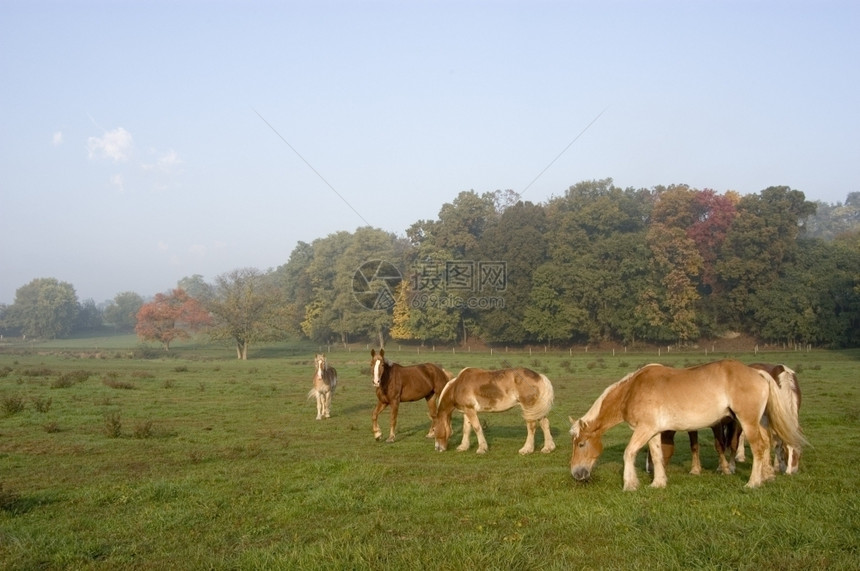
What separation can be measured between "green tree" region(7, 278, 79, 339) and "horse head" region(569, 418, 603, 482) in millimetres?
110680

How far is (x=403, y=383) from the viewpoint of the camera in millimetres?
16000

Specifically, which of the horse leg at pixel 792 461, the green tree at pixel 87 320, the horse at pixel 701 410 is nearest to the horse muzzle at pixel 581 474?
the horse at pixel 701 410

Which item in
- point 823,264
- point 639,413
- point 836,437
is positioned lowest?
point 836,437

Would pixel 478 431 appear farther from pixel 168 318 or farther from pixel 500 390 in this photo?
pixel 168 318

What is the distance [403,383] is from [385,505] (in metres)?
7.76

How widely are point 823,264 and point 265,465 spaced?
55.5m

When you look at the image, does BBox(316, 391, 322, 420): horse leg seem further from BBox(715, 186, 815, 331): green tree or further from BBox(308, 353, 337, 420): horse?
BBox(715, 186, 815, 331): green tree

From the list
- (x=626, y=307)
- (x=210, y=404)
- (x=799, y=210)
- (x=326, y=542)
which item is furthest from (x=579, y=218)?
(x=326, y=542)

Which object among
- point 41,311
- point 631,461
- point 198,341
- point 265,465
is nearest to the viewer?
point 631,461

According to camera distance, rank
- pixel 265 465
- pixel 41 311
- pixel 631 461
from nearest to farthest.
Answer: pixel 631 461, pixel 265 465, pixel 41 311

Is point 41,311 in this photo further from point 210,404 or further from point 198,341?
point 210,404

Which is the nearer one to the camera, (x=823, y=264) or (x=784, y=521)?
(x=784, y=521)

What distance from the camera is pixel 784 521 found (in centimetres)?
659

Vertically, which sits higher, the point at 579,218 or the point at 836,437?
the point at 579,218
